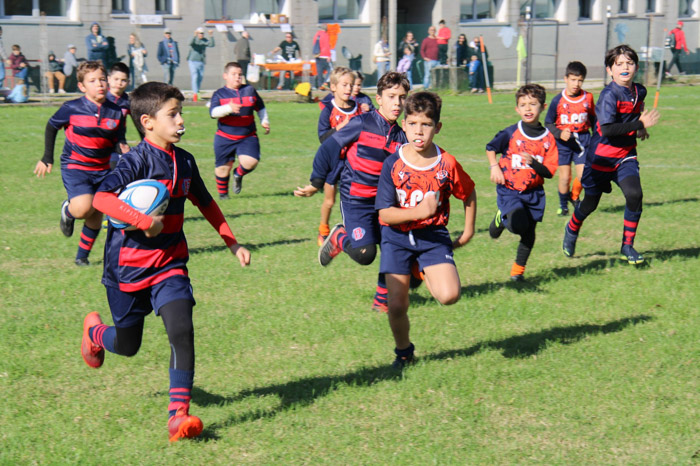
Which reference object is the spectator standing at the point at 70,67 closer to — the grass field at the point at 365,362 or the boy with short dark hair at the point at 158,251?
the grass field at the point at 365,362

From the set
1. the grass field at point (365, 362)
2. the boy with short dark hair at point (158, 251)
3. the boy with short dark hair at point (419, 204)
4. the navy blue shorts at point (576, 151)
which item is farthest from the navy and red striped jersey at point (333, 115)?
the boy with short dark hair at point (158, 251)

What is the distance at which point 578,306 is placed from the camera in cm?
779

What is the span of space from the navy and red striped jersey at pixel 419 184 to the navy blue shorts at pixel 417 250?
0.19 ft

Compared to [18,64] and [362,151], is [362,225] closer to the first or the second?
[362,151]

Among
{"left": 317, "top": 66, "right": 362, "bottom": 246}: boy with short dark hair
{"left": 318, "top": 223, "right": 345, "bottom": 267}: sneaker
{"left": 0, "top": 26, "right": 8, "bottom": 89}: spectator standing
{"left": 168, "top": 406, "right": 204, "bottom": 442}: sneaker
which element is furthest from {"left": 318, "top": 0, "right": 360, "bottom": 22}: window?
{"left": 168, "top": 406, "right": 204, "bottom": 442}: sneaker

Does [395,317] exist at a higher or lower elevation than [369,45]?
lower

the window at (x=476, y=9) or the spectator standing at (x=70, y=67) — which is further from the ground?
the window at (x=476, y=9)

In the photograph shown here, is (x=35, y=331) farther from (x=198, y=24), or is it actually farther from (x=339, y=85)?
(x=198, y=24)

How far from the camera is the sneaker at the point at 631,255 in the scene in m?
9.06

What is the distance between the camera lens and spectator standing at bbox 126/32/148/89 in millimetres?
29542

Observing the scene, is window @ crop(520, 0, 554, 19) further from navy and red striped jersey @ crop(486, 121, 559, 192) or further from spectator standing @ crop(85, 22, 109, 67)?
navy and red striped jersey @ crop(486, 121, 559, 192)

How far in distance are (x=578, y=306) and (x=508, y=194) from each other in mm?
1286

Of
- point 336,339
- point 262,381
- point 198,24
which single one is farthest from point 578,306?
point 198,24

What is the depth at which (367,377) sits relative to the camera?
614 cm
